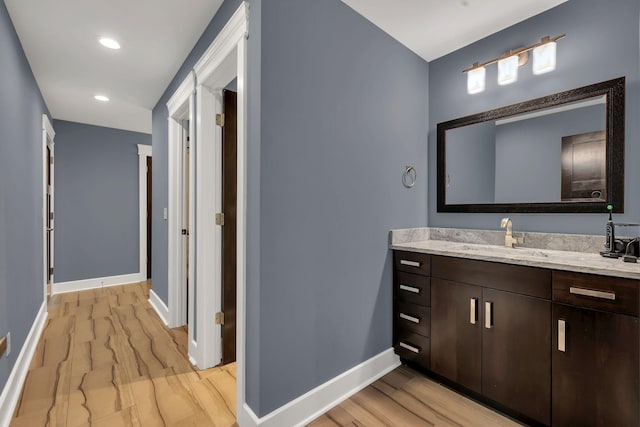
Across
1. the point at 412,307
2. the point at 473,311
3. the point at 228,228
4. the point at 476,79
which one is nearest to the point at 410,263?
the point at 412,307

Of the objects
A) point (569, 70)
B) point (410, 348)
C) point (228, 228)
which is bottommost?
point (410, 348)

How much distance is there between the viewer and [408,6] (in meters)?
1.91

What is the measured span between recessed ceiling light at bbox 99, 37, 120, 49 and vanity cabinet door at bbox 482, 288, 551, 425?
10.4 ft

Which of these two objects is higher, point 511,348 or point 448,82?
point 448,82

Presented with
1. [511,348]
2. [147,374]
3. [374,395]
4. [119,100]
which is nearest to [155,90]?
[119,100]

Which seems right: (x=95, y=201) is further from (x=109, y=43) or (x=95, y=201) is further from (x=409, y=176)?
(x=409, y=176)

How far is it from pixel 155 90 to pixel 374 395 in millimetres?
3556

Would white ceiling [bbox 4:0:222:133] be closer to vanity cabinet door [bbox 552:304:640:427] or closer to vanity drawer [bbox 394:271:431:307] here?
vanity drawer [bbox 394:271:431:307]

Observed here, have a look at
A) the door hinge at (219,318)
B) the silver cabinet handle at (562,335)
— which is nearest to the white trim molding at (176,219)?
the door hinge at (219,318)

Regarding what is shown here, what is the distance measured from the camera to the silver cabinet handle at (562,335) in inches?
56.9

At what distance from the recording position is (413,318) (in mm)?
2111

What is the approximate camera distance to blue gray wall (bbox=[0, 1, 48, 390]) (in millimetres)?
1826

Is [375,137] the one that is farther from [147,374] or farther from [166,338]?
[166,338]

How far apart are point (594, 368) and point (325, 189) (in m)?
1.55
